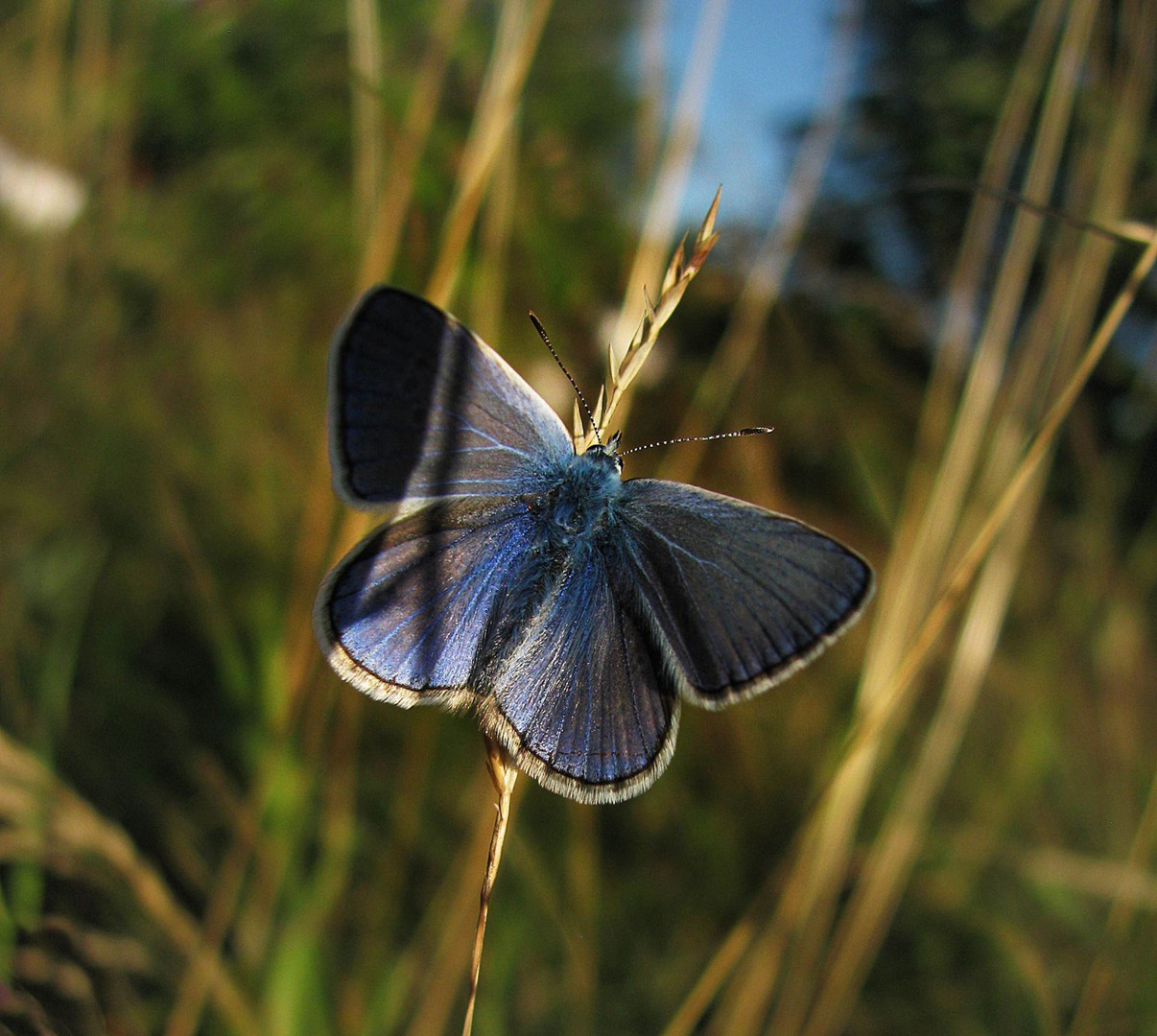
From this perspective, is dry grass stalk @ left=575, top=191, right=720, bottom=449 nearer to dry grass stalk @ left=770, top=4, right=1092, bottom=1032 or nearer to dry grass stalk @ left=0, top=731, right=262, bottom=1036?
dry grass stalk @ left=770, top=4, right=1092, bottom=1032

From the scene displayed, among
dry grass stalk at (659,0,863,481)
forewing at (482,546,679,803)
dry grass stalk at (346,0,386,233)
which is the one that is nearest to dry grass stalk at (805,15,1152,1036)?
dry grass stalk at (659,0,863,481)

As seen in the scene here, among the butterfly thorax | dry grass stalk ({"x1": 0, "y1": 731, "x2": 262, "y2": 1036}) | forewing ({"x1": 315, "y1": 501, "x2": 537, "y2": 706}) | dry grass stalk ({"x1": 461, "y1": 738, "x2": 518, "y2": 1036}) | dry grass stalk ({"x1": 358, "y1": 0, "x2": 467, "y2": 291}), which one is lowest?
dry grass stalk ({"x1": 0, "y1": 731, "x2": 262, "y2": 1036})

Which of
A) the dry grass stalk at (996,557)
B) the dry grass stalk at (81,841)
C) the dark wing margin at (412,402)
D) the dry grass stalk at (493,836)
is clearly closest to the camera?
the dry grass stalk at (493,836)

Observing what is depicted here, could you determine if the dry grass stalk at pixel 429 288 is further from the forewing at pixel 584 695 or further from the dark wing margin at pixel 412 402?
the forewing at pixel 584 695

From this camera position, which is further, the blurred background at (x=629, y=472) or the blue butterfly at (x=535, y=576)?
the blurred background at (x=629, y=472)

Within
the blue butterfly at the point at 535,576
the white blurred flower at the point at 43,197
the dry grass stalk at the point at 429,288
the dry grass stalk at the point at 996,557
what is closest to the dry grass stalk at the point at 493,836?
the blue butterfly at the point at 535,576

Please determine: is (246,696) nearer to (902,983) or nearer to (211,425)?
(211,425)
